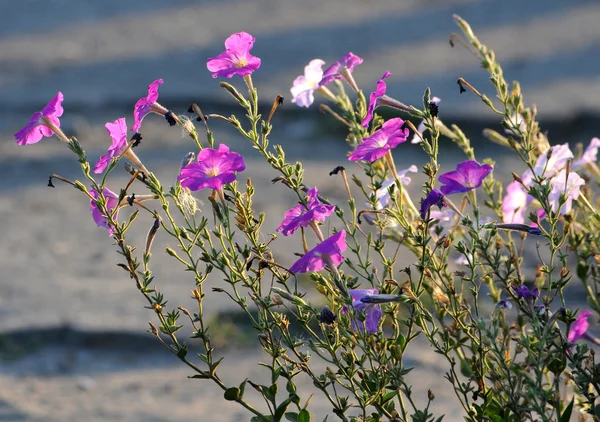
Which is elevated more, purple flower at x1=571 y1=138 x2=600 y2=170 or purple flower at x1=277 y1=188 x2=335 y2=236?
purple flower at x1=571 y1=138 x2=600 y2=170

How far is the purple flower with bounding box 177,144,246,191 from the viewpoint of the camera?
160cm

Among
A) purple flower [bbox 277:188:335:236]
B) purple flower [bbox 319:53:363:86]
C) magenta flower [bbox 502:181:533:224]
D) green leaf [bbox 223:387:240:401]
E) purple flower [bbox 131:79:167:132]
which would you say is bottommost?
green leaf [bbox 223:387:240:401]

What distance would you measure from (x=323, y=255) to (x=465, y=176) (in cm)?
28

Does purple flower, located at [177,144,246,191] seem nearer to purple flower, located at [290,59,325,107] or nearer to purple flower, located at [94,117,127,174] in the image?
purple flower, located at [94,117,127,174]

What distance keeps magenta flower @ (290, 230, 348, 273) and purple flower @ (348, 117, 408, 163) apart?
0.14 m

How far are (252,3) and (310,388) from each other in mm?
A: 4622

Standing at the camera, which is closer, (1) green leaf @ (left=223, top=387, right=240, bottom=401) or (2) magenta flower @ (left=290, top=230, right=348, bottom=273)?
(2) magenta flower @ (left=290, top=230, right=348, bottom=273)

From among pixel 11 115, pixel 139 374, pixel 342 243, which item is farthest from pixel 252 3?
pixel 342 243

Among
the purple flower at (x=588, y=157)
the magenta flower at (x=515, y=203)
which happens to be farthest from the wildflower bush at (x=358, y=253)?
the purple flower at (x=588, y=157)

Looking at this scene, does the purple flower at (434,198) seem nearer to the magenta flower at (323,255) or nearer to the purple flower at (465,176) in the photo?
the purple flower at (465,176)

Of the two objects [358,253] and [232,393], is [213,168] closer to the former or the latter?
[358,253]

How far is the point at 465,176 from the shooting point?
1657mm

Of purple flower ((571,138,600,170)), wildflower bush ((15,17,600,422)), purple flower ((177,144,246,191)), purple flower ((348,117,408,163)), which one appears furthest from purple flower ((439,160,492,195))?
purple flower ((571,138,600,170))

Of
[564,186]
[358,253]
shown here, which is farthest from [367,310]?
[564,186]
